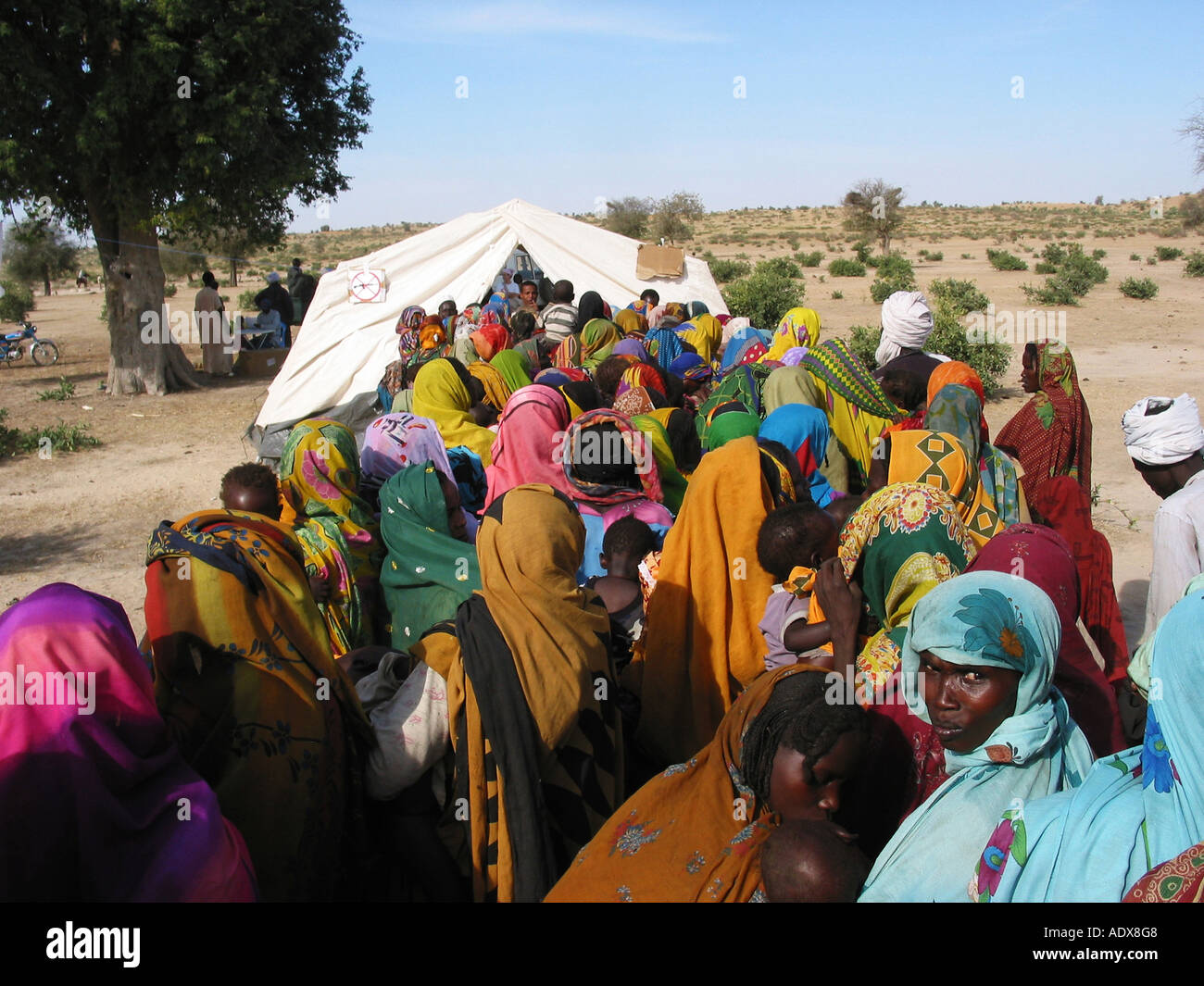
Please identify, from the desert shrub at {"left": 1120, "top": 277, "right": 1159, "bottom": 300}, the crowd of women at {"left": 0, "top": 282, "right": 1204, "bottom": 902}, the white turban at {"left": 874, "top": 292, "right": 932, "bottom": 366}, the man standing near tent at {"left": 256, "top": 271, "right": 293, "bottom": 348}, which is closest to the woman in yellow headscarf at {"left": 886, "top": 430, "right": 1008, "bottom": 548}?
the crowd of women at {"left": 0, "top": 282, "right": 1204, "bottom": 902}

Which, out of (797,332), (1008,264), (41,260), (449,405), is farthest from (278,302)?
(41,260)

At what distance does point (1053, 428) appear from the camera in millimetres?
4664

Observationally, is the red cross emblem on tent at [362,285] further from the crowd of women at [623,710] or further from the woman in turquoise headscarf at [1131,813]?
the woman in turquoise headscarf at [1131,813]

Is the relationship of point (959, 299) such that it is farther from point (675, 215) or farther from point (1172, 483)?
point (675, 215)

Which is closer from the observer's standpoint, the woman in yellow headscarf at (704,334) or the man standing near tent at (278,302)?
the woman in yellow headscarf at (704,334)

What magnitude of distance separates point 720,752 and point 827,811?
0.29 m

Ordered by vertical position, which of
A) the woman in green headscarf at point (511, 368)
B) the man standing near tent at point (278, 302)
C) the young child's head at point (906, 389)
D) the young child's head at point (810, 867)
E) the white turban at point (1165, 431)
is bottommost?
the young child's head at point (810, 867)

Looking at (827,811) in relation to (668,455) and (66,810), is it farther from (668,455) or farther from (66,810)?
(668,455)

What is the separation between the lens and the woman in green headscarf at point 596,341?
28.1ft

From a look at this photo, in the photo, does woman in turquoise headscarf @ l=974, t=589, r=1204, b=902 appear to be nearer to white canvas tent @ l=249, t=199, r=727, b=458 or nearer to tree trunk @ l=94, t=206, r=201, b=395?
white canvas tent @ l=249, t=199, r=727, b=458

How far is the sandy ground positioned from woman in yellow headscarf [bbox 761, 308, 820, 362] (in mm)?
2823

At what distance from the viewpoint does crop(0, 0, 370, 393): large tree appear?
37.6 ft

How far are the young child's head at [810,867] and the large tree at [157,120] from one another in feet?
41.4

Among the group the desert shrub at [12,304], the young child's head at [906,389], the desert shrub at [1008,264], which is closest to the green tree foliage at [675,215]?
the desert shrub at [1008,264]
